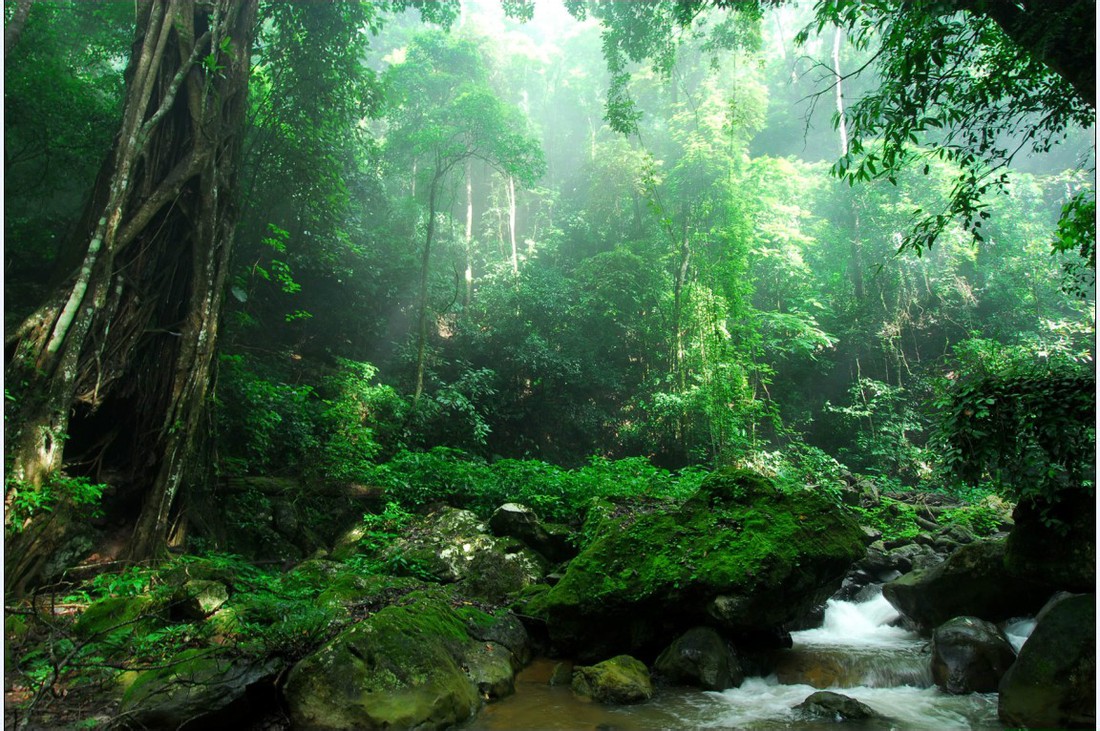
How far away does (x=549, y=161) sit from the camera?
30969 millimetres

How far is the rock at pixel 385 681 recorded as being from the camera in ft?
11.7

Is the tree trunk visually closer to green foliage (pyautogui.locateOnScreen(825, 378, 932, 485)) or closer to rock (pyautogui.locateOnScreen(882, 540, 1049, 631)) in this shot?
rock (pyautogui.locateOnScreen(882, 540, 1049, 631))

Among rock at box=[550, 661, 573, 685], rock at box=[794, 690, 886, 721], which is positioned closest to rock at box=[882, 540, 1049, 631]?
rock at box=[794, 690, 886, 721]

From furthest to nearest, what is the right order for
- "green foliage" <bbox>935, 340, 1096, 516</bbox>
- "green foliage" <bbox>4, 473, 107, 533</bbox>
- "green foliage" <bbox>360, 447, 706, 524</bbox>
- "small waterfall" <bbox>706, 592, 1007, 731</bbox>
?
"green foliage" <bbox>360, 447, 706, 524</bbox> → "green foliage" <bbox>4, 473, 107, 533</bbox> → "small waterfall" <bbox>706, 592, 1007, 731</bbox> → "green foliage" <bbox>935, 340, 1096, 516</bbox>

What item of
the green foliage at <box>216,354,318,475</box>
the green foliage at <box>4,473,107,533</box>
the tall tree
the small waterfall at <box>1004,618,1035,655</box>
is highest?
the tall tree

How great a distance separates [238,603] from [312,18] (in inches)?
392

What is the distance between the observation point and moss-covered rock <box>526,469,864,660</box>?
5102mm

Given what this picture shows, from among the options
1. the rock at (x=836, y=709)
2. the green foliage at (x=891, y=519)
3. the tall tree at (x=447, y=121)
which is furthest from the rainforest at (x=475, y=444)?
the tall tree at (x=447, y=121)

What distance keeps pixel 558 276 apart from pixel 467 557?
12421 mm

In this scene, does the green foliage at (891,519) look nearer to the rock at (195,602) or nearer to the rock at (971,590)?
the rock at (971,590)

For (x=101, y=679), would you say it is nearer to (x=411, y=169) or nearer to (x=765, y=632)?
(x=765, y=632)

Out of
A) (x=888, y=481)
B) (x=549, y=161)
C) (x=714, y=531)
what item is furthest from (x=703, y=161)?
(x=549, y=161)

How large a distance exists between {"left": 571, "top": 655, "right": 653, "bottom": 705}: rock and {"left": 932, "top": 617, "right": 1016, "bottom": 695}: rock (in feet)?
7.89

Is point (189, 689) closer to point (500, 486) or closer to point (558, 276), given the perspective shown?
point (500, 486)
